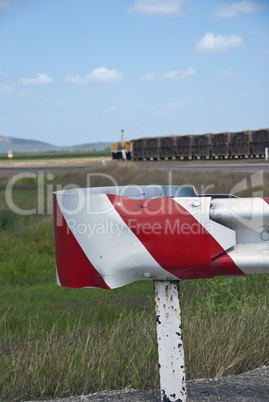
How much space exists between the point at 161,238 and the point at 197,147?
4490cm

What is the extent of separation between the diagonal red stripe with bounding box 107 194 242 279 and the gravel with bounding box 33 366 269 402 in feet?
2.06

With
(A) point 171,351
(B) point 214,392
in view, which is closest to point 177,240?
(A) point 171,351

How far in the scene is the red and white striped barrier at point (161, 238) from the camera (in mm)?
2133

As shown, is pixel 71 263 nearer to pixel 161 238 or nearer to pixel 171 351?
pixel 161 238

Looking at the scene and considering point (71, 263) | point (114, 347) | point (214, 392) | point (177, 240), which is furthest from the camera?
point (114, 347)

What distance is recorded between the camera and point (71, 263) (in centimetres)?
227

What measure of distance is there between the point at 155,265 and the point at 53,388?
3.55ft

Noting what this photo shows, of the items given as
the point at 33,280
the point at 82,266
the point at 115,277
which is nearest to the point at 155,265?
the point at 115,277

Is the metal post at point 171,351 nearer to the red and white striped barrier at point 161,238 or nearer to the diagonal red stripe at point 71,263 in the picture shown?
the red and white striped barrier at point 161,238

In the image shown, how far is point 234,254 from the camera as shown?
7.13 feet

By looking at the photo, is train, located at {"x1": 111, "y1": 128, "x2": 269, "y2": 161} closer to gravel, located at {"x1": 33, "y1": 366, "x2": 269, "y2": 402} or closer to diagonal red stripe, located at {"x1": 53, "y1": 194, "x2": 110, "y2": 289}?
gravel, located at {"x1": 33, "y1": 366, "x2": 269, "y2": 402}

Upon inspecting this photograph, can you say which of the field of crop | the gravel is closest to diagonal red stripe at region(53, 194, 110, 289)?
the gravel

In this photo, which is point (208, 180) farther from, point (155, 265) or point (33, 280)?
point (155, 265)

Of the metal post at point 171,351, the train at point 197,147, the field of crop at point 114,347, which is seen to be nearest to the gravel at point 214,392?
the field of crop at point 114,347
